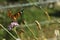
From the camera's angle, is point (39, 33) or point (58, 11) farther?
point (58, 11)

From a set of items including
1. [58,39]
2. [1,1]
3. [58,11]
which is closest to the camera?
[58,39]

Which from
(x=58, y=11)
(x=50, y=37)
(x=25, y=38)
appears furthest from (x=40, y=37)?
(x=58, y=11)

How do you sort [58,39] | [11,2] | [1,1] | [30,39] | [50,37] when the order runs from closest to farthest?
[58,39] < [30,39] < [50,37] < [1,1] < [11,2]

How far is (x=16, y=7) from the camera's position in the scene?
195 inches

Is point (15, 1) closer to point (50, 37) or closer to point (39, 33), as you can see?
point (50, 37)

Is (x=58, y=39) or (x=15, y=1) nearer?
(x=58, y=39)

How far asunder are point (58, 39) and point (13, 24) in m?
0.34

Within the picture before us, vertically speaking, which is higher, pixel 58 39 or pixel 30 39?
pixel 58 39

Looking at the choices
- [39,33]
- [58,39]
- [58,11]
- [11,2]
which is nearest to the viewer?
[58,39]

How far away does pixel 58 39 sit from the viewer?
2020 millimetres

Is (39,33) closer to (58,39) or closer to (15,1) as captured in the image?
(58,39)

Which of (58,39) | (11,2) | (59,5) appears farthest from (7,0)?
(58,39)

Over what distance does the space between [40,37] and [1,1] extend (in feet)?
26.9

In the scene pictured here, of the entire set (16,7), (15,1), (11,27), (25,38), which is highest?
Result: (11,27)
